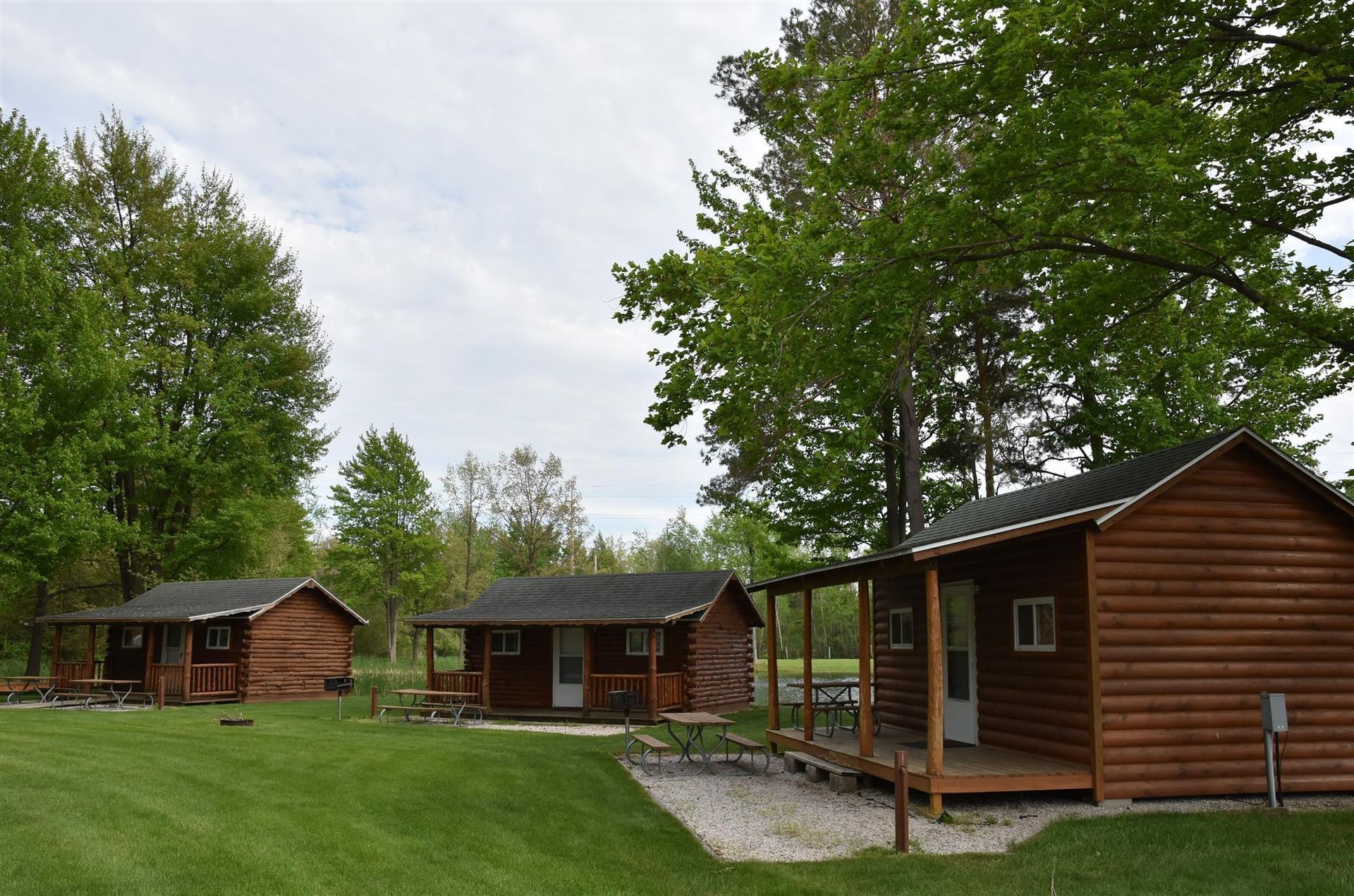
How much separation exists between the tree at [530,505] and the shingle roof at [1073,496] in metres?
37.1

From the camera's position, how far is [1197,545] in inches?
445

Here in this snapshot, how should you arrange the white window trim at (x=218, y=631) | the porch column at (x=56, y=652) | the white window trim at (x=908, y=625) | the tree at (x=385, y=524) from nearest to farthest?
the white window trim at (x=908, y=625) → the porch column at (x=56, y=652) → the white window trim at (x=218, y=631) → the tree at (x=385, y=524)

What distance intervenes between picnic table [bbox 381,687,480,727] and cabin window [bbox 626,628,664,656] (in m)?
4.13

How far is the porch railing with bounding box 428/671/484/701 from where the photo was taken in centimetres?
2495

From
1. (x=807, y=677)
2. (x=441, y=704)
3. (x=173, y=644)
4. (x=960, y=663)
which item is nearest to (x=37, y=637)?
(x=173, y=644)

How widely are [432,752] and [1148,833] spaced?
1087cm

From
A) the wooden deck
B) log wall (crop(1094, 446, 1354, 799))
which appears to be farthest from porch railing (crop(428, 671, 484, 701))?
log wall (crop(1094, 446, 1354, 799))

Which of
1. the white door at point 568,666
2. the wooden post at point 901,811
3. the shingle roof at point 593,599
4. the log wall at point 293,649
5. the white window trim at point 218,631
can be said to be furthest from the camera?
the white window trim at point 218,631

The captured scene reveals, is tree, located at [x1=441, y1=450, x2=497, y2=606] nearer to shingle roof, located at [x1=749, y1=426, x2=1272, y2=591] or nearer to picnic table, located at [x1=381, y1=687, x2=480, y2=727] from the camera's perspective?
picnic table, located at [x1=381, y1=687, x2=480, y2=727]

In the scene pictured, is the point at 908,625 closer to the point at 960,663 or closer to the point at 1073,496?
the point at 960,663

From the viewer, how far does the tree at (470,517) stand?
53.9 metres

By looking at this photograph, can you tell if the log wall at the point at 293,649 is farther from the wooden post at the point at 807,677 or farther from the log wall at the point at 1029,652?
the log wall at the point at 1029,652

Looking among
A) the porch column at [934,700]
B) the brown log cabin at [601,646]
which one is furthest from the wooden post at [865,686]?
the brown log cabin at [601,646]

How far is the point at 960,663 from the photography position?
1391cm
